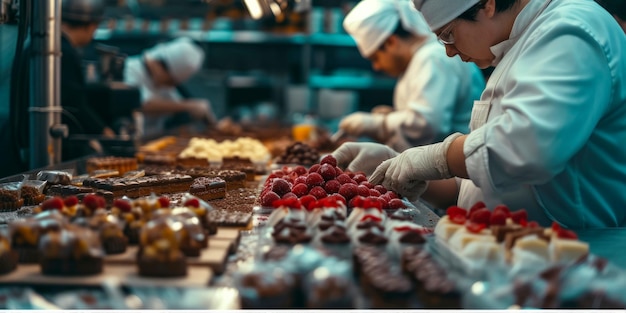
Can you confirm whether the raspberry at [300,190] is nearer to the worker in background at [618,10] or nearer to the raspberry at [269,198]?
the raspberry at [269,198]

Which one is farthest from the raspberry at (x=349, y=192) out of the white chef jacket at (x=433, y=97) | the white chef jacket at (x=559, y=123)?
the white chef jacket at (x=433, y=97)

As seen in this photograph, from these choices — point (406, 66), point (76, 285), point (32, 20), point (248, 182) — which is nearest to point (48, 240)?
point (76, 285)

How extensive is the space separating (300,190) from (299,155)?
1.32 meters

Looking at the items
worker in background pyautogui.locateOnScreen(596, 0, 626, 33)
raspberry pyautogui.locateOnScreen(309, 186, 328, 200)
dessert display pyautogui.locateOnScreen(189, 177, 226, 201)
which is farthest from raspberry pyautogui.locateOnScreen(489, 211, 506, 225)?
worker in background pyautogui.locateOnScreen(596, 0, 626, 33)

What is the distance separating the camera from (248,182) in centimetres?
302

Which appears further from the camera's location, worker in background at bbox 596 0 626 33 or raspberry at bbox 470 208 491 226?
worker in background at bbox 596 0 626 33

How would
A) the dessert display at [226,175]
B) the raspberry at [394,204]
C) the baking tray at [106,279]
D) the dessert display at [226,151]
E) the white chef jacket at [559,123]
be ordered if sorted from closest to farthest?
the baking tray at [106,279] < the white chef jacket at [559,123] < the raspberry at [394,204] < the dessert display at [226,175] < the dessert display at [226,151]

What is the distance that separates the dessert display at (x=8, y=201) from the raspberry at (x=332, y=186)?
3.20ft

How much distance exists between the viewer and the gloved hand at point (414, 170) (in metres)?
2.14

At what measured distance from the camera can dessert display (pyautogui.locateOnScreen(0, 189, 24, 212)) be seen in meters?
2.11

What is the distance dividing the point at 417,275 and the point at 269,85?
8.20 meters

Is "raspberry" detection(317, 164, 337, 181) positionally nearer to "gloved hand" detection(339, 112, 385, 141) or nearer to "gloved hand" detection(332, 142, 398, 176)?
"gloved hand" detection(332, 142, 398, 176)

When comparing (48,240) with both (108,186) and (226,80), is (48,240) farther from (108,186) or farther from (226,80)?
(226,80)

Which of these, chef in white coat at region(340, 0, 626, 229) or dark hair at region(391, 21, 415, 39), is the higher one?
dark hair at region(391, 21, 415, 39)
